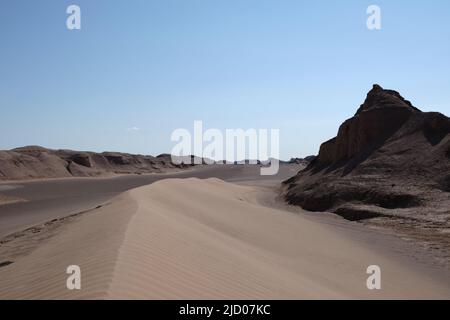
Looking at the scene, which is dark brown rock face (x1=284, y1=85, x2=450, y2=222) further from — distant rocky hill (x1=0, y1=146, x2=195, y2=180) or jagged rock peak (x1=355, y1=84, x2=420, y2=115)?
distant rocky hill (x1=0, y1=146, x2=195, y2=180)

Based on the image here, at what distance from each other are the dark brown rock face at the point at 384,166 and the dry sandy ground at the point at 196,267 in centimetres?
675

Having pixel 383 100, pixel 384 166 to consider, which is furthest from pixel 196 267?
pixel 383 100

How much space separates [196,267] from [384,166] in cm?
1906

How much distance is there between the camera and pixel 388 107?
1113 inches

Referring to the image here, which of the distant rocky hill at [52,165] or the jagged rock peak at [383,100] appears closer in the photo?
the jagged rock peak at [383,100]

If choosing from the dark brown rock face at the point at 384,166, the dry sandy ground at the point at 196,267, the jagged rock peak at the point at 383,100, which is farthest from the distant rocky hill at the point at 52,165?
the dry sandy ground at the point at 196,267

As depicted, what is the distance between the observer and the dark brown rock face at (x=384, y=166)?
18.7 meters

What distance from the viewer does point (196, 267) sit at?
6.39m

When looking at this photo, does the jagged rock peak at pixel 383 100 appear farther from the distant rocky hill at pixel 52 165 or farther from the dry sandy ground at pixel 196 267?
the distant rocky hill at pixel 52 165

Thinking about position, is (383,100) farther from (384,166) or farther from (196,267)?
(196,267)

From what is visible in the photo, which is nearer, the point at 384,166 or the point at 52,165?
the point at 384,166

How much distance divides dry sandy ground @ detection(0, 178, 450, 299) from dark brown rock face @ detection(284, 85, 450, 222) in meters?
6.75
